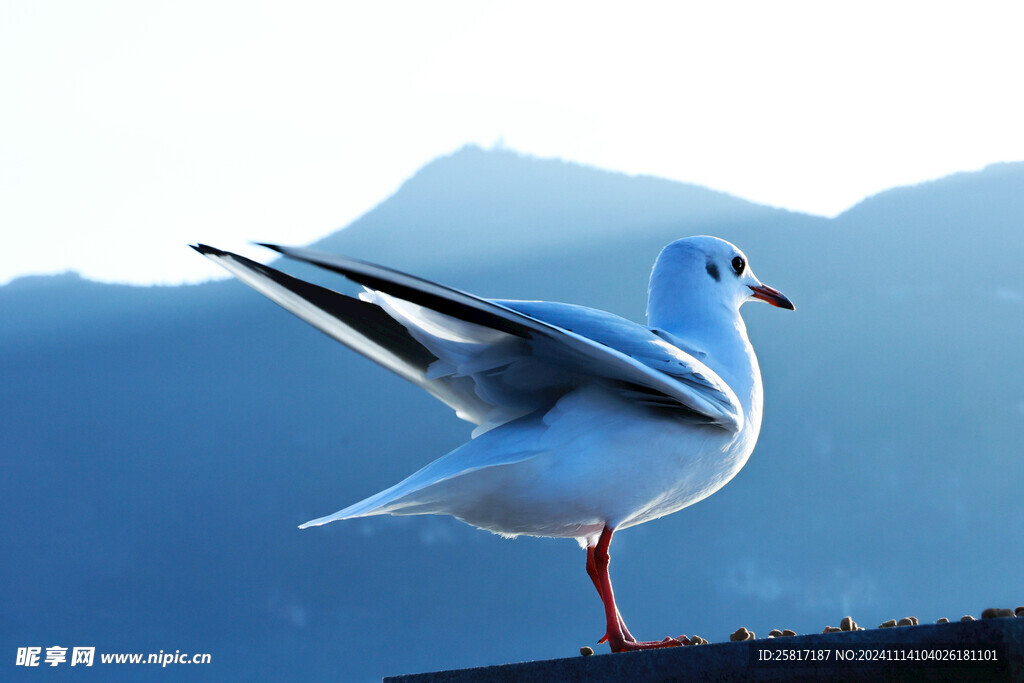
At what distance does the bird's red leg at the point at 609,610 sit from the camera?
3.54 m

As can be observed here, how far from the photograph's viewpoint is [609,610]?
12.0ft

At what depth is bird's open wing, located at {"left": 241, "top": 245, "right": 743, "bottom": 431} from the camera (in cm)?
331

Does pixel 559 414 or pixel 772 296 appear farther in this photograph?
pixel 772 296

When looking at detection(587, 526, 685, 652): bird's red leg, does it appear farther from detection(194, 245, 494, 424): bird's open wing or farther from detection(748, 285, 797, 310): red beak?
detection(748, 285, 797, 310): red beak

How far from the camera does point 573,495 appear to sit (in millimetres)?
3477

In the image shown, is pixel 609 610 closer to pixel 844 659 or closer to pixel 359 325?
pixel 844 659

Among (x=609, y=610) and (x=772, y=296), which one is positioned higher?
(x=772, y=296)

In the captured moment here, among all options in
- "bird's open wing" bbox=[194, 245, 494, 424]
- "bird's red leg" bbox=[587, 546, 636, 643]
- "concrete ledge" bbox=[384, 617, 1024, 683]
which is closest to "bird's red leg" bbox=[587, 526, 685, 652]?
"bird's red leg" bbox=[587, 546, 636, 643]

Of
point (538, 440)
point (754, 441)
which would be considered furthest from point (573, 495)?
point (754, 441)

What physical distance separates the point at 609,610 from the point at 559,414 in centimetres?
77

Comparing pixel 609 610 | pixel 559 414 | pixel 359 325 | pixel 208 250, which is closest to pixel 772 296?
pixel 559 414

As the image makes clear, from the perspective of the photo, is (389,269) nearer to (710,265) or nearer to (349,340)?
(349,340)

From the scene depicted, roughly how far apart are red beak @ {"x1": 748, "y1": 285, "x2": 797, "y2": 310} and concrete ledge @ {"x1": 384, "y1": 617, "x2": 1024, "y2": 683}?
2033 mm

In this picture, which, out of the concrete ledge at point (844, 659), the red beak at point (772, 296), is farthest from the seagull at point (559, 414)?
the red beak at point (772, 296)
